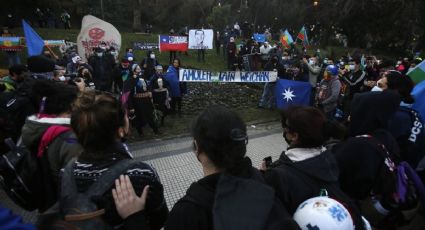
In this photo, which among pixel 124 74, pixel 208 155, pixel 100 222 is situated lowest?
pixel 124 74

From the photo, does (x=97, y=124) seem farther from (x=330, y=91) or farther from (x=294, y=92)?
(x=294, y=92)

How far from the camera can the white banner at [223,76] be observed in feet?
32.4

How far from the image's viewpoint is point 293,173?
79.0 inches

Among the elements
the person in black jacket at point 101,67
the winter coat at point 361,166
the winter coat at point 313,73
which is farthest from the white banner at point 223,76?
the winter coat at point 361,166

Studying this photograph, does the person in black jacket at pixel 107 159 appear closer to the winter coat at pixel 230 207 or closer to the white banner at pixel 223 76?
the winter coat at pixel 230 207

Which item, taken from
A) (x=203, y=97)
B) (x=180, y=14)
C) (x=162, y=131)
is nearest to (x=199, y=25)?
(x=180, y=14)

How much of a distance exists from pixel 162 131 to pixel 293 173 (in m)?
6.34

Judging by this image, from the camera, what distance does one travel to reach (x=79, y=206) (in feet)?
5.25

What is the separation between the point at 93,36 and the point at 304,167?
34.3 feet

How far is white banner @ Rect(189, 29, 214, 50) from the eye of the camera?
17183 millimetres

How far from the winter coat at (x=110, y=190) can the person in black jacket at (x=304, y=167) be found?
0.63 meters

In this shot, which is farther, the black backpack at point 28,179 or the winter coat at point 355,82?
the winter coat at point 355,82

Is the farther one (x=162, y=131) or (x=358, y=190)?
(x=162, y=131)

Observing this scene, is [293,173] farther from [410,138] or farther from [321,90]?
[321,90]
